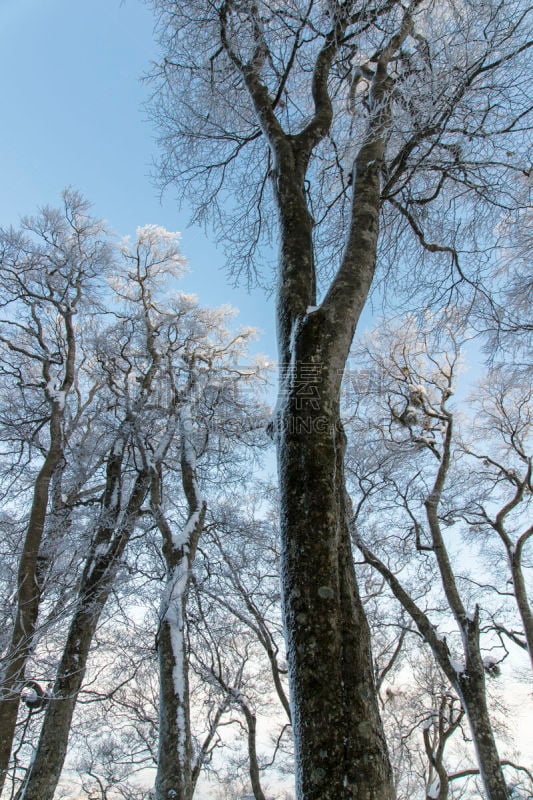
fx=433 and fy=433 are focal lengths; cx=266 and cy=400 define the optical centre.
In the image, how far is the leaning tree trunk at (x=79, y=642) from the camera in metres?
5.50

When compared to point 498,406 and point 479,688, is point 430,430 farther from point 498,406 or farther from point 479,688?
point 479,688

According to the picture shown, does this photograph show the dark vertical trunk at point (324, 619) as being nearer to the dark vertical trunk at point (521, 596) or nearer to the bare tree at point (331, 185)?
the bare tree at point (331, 185)

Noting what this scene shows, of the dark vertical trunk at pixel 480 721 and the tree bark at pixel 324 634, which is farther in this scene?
the dark vertical trunk at pixel 480 721

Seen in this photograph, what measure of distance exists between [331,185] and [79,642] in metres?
7.29

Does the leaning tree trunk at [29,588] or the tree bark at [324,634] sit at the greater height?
the leaning tree trunk at [29,588]

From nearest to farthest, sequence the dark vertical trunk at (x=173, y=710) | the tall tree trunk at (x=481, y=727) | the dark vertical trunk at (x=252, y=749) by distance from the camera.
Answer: the dark vertical trunk at (x=173, y=710) → the tall tree trunk at (x=481, y=727) → the dark vertical trunk at (x=252, y=749)

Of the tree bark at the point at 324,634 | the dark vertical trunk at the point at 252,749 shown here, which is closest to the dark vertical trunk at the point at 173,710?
the tree bark at the point at 324,634

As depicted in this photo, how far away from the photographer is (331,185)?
5109mm

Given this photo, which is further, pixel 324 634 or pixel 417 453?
pixel 417 453

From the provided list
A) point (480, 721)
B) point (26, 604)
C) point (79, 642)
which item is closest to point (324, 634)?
point (480, 721)

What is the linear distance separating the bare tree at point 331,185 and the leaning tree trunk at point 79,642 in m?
4.43

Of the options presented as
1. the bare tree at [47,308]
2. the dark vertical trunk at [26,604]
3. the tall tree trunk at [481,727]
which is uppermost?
the bare tree at [47,308]

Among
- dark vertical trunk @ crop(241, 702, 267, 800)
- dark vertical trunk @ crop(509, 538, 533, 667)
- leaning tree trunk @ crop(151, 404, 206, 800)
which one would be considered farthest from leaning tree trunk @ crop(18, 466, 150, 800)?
dark vertical trunk @ crop(509, 538, 533, 667)

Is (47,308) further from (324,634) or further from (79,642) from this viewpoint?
(324,634)
